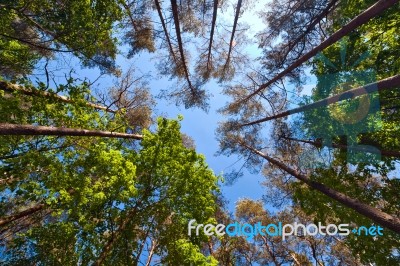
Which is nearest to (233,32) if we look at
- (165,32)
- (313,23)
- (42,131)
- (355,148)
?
(165,32)

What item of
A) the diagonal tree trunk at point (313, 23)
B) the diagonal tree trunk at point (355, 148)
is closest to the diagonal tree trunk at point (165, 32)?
the diagonal tree trunk at point (313, 23)

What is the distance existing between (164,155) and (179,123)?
→ 1.25 meters

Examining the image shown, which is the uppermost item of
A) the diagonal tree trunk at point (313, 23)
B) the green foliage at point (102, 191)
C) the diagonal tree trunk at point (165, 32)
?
the diagonal tree trunk at point (165, 32)

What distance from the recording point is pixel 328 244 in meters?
13.4

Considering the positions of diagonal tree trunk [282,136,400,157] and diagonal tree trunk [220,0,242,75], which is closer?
diagonal tree trunk [282,136,400,157]

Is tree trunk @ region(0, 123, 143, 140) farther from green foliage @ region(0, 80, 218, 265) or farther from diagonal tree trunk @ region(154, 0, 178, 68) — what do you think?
diagonal tree trunk @ region(154, 0, 178, 68)

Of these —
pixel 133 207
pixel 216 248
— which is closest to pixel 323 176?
pixel 133 207

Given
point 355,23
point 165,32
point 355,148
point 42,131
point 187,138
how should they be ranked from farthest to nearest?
point 187,138 < point 165,32 < point 355,148 < point 355,23 < point 42,131

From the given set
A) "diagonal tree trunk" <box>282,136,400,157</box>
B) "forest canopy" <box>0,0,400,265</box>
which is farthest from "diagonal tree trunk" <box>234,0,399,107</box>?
"diagonal tree trunk" <box>282,136,400,157</box>

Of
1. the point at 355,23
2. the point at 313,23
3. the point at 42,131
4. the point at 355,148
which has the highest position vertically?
the point at 313,23

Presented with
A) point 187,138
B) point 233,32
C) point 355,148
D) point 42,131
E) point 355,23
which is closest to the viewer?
point 42,131

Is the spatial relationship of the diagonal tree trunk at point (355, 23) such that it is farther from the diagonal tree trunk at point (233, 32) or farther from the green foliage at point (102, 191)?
the green foliage at point (102, 191)

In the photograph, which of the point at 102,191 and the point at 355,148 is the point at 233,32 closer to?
the point at 355,148

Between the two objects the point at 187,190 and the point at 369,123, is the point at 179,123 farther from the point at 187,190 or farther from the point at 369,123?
the point at 369,123
